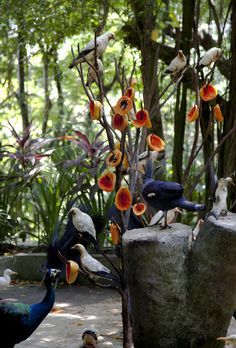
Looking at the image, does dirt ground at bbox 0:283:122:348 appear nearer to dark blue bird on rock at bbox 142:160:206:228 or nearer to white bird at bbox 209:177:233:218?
dark blue bird on rock at bbox 142:160:206:228

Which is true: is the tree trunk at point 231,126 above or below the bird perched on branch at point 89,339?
above

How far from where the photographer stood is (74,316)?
548 centimetres

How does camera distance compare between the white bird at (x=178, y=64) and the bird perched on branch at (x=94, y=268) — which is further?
the white bird at (x=178, y=64)

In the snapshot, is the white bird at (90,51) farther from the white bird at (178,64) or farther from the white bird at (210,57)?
the white bird at (210,57)

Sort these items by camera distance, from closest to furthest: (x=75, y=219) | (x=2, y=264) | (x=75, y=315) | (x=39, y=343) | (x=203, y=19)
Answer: (x=75, y=219) < (x=39, y=343) < (x=75, y=315) < (x=2, y=264) < (x=203, y=19)

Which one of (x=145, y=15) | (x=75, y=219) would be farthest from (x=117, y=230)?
(x=145, y=15)

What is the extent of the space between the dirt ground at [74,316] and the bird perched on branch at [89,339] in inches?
2.6

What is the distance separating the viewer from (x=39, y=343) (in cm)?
463

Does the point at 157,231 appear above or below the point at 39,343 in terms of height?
above

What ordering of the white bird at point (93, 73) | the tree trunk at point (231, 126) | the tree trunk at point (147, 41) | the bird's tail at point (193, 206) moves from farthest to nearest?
the tree trunk at point (231, 126) → the tree trunk at point (147, 41) → the white bird at point (93, 73) → the bird's tail at point (193, 206)

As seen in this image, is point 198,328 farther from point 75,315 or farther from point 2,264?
point 2,264

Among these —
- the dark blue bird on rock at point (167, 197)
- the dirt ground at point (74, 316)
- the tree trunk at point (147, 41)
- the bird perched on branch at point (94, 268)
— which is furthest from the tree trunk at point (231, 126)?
the bird perched on branch at point (94, 268)

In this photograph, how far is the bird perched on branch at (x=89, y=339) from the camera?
14.7 feet

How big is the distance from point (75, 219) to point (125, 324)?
2.41ft
